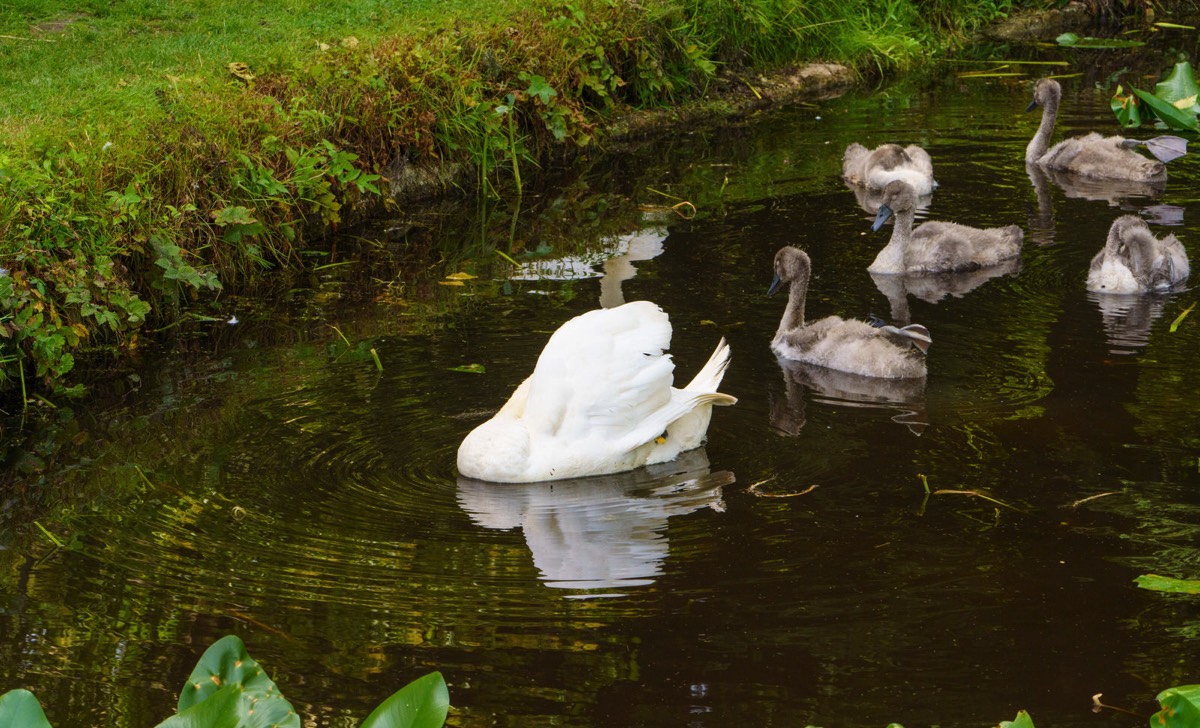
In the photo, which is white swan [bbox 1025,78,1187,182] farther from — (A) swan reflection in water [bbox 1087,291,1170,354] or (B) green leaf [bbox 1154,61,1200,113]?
(B) green leaf [bbox 1154,61,1200,113]

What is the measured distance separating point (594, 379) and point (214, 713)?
3687 millimetres

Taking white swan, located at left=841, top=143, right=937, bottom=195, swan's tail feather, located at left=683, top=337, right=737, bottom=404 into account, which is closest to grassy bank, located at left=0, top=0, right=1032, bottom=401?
white swan, located at left=841, top=143, right=937, bottom=195

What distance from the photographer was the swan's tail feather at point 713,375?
6.58 m

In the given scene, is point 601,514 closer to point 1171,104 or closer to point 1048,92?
point 1171,104

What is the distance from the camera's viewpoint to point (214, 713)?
8.63ft

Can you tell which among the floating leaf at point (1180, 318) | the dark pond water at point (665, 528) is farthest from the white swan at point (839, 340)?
the floating leaf at point (1180, 318)

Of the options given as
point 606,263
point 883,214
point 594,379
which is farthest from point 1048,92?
point 594,379

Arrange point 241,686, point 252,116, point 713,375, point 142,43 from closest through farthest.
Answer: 1. point 241,686
2. point 713,375
3. point 252,116
4. point 142,43

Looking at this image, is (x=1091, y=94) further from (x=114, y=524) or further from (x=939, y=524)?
(x=114, y=524)

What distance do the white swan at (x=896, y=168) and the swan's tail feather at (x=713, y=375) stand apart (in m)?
4.02

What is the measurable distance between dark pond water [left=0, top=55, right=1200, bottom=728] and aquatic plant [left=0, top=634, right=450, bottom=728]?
158cm

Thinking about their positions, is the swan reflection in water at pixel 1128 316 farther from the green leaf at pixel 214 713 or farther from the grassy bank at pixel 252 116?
the green leaf at pixel 214 713

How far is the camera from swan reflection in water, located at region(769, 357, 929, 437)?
6715 millimetres

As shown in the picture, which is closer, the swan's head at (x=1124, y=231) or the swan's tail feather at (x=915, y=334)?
the swan's tail feather at (x=915, y=334)
